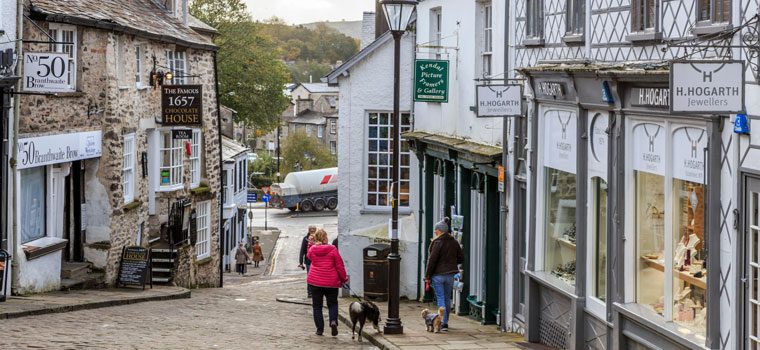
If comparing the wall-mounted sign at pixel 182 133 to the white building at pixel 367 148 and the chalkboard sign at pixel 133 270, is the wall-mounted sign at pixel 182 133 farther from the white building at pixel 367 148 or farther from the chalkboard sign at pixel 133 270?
the chalkboard sign at pixel 133 270

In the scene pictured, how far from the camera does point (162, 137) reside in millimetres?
30297

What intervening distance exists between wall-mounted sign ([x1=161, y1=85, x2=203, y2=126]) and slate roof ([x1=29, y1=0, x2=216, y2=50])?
1.34m

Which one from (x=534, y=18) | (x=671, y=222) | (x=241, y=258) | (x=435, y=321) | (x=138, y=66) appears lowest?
(x=241, y=258)

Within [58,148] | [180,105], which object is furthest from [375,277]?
[58,148]

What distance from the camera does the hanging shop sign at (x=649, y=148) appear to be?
469 inches

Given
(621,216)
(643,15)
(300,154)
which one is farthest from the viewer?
(300,154)

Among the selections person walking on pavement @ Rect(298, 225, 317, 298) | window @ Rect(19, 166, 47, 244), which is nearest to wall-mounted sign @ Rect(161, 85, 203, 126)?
person walking on pavement @ Rect(298, 225, 317, 298)

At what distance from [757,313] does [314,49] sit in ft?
588

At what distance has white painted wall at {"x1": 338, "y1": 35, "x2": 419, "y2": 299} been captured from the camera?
87.9 ft

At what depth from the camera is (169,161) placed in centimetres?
3080

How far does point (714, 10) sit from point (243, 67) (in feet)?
200

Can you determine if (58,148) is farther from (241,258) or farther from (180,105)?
(241,258)

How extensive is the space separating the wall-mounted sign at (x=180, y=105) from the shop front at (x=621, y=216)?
13.4m

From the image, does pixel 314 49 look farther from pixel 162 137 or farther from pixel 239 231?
pixel 162 137
